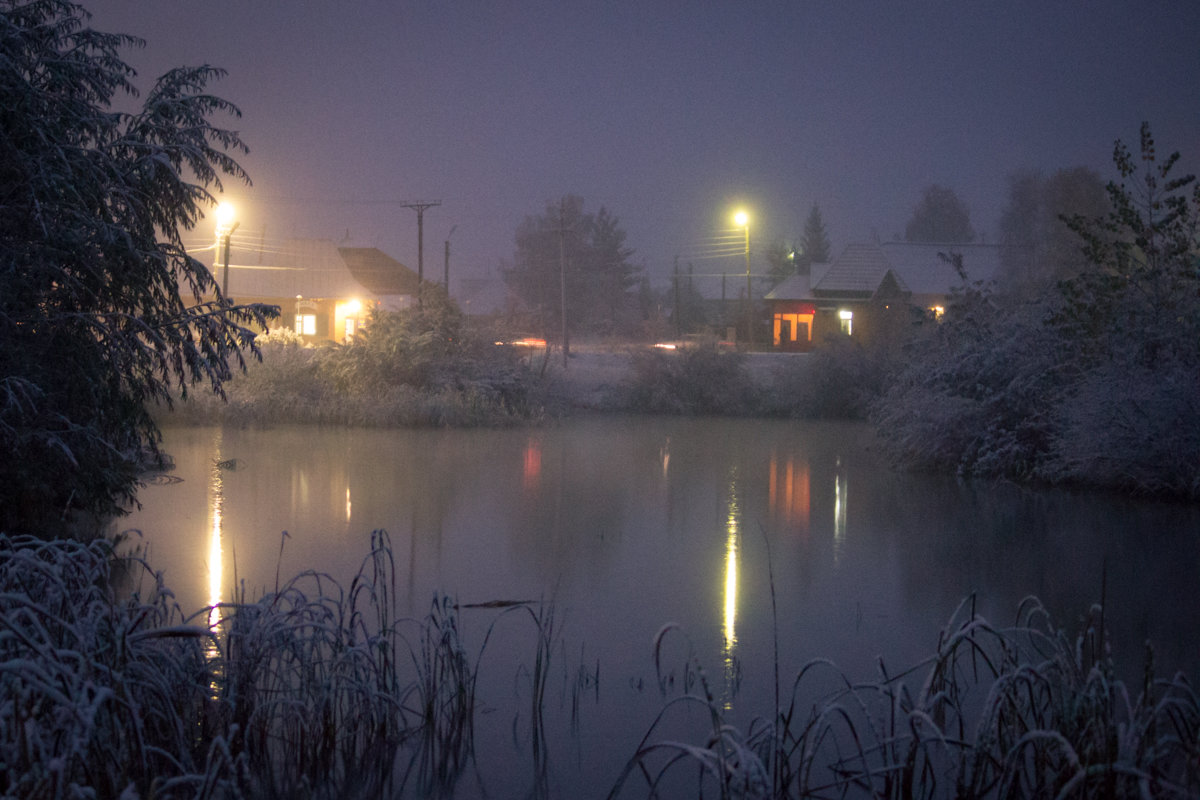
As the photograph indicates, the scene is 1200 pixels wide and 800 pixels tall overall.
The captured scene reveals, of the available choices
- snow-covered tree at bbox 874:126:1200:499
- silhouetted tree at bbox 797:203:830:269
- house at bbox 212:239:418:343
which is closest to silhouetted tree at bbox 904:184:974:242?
silhouetted tree at bbox 797:203:830:269

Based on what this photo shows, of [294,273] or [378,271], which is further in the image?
[378,271]

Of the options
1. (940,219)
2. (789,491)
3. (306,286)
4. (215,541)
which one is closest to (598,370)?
(789,491)

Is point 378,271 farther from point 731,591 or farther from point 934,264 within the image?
point 731,591

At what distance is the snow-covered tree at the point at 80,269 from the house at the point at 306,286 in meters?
37.8

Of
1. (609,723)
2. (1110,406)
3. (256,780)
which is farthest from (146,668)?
(1110,406)

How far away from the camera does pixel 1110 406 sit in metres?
14.4

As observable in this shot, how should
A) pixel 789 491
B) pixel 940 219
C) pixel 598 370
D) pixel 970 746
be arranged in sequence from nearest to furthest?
1. pixel 970 746
2. pixel 789 491
3. pixel 598 370
4. pixel 940 219

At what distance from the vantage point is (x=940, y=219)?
270 ft

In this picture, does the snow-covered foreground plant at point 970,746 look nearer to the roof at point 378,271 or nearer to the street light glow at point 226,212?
the street light glow at point 226,212

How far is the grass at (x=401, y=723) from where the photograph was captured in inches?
159

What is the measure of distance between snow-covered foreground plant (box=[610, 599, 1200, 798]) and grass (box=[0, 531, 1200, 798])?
0.02m

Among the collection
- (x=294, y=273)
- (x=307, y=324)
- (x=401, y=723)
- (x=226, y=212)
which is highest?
(x=226, y=212)

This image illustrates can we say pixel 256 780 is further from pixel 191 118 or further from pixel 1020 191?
pixel 1020 191

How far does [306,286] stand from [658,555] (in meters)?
42.3
